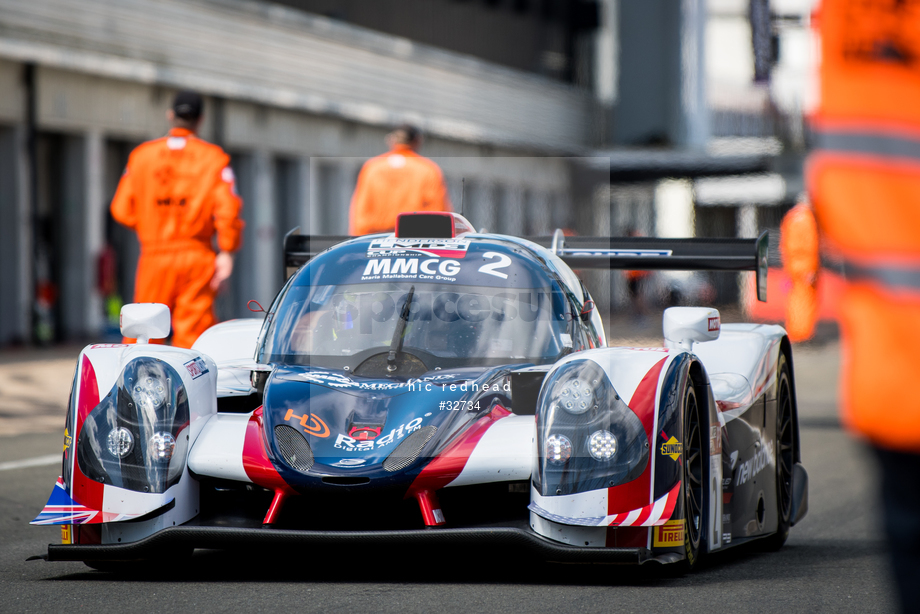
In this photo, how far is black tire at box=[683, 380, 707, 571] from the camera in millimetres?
4844

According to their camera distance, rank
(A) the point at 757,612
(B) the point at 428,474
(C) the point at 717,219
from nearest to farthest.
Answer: (A) the point at 757,612 < (B) the point at 428,474 < (C) the point at 717,219

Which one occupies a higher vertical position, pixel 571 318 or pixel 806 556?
pixel 571 318

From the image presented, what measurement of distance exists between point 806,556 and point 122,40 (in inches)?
685

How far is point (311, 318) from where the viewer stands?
18.7ft

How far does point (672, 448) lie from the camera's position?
4.68 meters

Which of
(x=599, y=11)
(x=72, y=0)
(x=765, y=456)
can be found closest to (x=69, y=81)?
(x=72, y=0)

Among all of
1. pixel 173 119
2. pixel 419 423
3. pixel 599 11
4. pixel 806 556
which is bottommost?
pixel 806 556

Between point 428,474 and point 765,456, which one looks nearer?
point 428,474

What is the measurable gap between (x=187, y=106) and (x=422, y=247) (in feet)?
9.31

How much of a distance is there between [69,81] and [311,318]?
15.8 m

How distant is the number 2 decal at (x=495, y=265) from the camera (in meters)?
5.66

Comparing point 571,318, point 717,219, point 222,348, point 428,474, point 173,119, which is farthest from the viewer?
point 717,219

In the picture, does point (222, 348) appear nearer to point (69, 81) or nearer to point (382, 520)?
point (382, 520)

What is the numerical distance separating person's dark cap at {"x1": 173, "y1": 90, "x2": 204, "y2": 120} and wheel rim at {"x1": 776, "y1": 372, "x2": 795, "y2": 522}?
3624 millimetres
